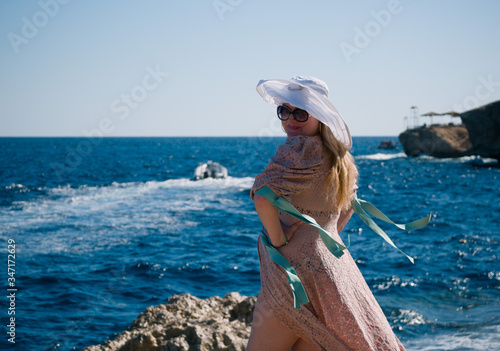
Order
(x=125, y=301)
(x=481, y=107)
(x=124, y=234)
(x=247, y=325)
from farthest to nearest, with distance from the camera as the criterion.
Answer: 1. (x=481, y=107)
2. (x=124, y=234)
3. (x=125, y=301)
4. (x=247, y=325)

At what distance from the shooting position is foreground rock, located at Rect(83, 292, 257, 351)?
4.30 meters

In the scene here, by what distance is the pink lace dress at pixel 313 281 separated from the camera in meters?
2.26

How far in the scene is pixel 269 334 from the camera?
2334 mm

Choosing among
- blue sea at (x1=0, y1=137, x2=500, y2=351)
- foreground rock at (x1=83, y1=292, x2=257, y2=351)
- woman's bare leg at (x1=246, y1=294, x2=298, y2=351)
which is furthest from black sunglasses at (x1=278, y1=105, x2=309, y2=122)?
blue sea at (x1=0, y1=137, x2=500, y2=351)

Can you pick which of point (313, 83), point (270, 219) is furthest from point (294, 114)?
point (270, 219)

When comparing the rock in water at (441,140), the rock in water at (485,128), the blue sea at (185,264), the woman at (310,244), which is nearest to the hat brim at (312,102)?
the woman at (310,244)

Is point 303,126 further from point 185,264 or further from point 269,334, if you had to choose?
point 185,264

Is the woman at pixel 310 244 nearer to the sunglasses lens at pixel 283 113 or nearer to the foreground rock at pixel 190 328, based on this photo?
the sunglasses lens at pixel 283 113

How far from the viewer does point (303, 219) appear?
2215 millimetres

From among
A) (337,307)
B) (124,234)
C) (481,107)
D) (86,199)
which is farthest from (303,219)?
(481,107)

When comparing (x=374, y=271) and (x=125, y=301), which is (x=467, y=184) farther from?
(x=125, y=301)

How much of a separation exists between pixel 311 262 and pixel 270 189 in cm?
42

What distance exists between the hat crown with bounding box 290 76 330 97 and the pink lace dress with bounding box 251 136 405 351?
0.27 metres

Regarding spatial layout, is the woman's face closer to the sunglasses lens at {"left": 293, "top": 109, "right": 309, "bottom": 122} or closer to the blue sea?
the sunglasses lens at {"left": 293, "top": 109, "right": 309, "bottom": 122}
